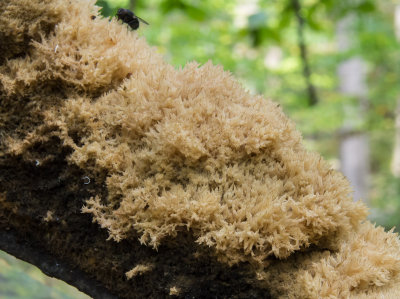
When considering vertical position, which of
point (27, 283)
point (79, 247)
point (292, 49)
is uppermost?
point (79, 247)

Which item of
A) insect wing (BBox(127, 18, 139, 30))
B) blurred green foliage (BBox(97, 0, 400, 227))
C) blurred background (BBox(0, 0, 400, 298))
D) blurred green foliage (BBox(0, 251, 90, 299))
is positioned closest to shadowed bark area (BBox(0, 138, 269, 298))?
blurred green foliage (BBox(0, 251, 90, 299))

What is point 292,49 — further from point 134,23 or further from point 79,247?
point 79,247

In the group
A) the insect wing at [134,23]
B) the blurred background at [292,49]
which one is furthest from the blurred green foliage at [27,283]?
the insect wing at [134,23]

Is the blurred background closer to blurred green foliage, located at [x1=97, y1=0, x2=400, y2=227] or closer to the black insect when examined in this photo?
blurred green foliage, located at [x1=97, y1=0, x2=400, y2=227]

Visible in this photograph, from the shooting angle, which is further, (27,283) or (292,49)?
(292,49)

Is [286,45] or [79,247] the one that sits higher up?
[79,247]

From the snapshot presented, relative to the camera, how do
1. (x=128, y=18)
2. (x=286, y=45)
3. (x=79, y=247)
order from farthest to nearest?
(x=286, y=45) < (x=128, y=18) < (x=79, y=247)

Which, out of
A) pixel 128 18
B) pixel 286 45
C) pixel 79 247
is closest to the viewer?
pixel 79 247

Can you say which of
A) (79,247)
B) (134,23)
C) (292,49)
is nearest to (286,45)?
(292,49)

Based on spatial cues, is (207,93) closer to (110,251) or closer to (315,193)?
(315,193)
